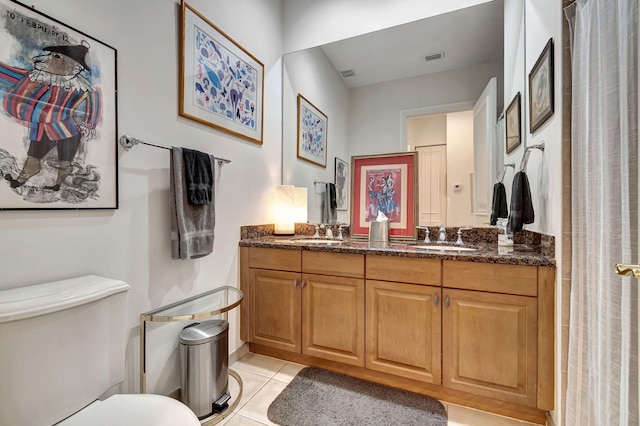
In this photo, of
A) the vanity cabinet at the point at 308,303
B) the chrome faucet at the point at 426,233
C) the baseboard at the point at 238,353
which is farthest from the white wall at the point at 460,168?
the baseboard at the point at 238,353

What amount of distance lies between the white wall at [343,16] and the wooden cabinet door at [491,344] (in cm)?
197

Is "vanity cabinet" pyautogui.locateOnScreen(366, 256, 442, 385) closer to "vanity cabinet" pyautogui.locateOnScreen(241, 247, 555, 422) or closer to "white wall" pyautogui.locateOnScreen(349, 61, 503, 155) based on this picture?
"vanity cabinet" pyautogui.locateOnScreen(241, 247, 555, 422)

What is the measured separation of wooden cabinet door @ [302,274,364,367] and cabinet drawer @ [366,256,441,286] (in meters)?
A: 0.13

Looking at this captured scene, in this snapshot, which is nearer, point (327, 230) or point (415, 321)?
point (415, 321)

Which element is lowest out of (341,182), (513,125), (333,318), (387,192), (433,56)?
(333,318)

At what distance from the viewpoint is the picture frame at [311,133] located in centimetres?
261

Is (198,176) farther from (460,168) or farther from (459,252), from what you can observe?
(460,168)

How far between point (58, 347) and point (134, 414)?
0.32 metres

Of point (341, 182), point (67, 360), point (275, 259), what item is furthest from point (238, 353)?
point (341, 182)

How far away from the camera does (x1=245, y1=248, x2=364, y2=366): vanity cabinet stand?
5.84 feet

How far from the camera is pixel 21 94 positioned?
1025 millimetres

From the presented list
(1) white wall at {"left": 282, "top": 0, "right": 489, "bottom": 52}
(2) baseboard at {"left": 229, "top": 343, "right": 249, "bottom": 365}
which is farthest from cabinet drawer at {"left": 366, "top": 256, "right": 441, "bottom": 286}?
(1) white wall at {"left": 282, "top": 0, "right": 489, "bottom": 52}

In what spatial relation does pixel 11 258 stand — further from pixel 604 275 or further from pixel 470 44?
pixel 470 44

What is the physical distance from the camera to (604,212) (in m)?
0.88
